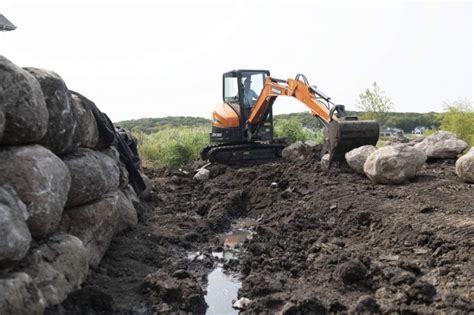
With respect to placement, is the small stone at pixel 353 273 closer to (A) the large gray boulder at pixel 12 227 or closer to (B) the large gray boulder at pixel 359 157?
(A) the large gray boulder at pixel 12 227

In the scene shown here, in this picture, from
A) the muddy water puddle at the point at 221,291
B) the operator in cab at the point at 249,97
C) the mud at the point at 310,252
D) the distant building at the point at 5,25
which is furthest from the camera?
the operator in cab at the point at 249,97

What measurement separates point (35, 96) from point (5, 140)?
48cm

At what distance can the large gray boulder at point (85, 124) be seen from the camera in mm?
6074

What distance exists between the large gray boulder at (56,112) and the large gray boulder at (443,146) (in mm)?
6779

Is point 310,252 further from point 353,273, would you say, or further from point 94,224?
point 94,224

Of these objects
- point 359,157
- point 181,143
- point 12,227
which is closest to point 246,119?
point 181,143

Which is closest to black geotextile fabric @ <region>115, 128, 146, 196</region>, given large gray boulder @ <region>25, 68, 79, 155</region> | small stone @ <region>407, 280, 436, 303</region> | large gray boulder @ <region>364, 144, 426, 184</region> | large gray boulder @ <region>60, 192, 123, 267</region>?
large gray boulder @ <region>60, 192, 123, 267</region>

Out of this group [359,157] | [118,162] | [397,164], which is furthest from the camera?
[359,157]

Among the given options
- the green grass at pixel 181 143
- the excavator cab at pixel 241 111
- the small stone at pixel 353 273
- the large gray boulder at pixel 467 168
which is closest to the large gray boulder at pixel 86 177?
the small stone at pixel 353 273

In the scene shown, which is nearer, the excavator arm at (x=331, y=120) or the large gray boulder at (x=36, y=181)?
the large gray boulder at (x=36, y=181)

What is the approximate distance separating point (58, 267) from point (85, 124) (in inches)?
93.2

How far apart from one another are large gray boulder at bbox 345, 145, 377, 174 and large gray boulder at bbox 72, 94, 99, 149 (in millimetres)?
4920

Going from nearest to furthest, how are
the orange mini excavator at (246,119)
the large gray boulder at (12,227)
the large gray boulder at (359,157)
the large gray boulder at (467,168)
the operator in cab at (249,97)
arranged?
the large gray boulder at (12,227), the large gray boulder at (467,168), the large gray boulder at (359,157), the orange mini excavator at (246,119), the operator in cab at (249,97)

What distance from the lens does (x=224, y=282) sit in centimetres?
573
